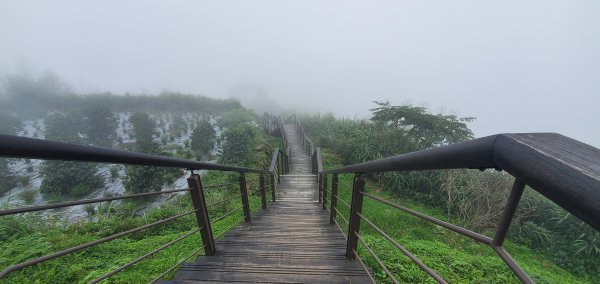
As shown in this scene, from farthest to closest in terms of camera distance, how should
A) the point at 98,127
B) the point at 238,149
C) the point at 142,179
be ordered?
the point at 98,127 → the point at 238,149 → the point at 142,179

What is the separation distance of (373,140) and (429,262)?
7165 millimetres

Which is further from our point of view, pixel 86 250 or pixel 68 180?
pixel 68 180

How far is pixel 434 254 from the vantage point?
3467 mm

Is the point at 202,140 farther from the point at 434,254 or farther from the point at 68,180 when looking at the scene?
the point at 434,254

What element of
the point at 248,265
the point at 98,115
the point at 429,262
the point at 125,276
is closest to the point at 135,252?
the point at 125,276

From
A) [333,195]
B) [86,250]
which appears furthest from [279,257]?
[86,250]

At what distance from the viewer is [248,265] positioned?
1.93 m

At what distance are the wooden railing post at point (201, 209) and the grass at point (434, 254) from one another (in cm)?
161

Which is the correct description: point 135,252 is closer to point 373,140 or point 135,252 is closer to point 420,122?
point 373,140

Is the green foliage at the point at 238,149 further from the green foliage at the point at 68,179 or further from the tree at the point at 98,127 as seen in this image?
the tree at the point at 98,127

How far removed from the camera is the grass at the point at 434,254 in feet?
9.45

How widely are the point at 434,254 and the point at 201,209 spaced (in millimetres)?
3174

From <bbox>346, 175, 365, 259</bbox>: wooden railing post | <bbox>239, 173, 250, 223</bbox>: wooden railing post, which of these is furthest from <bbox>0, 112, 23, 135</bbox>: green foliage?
<bbox>346, 175, 365, 259</bbox>: wooden railing post

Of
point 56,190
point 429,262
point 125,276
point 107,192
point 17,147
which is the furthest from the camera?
point 107,192
